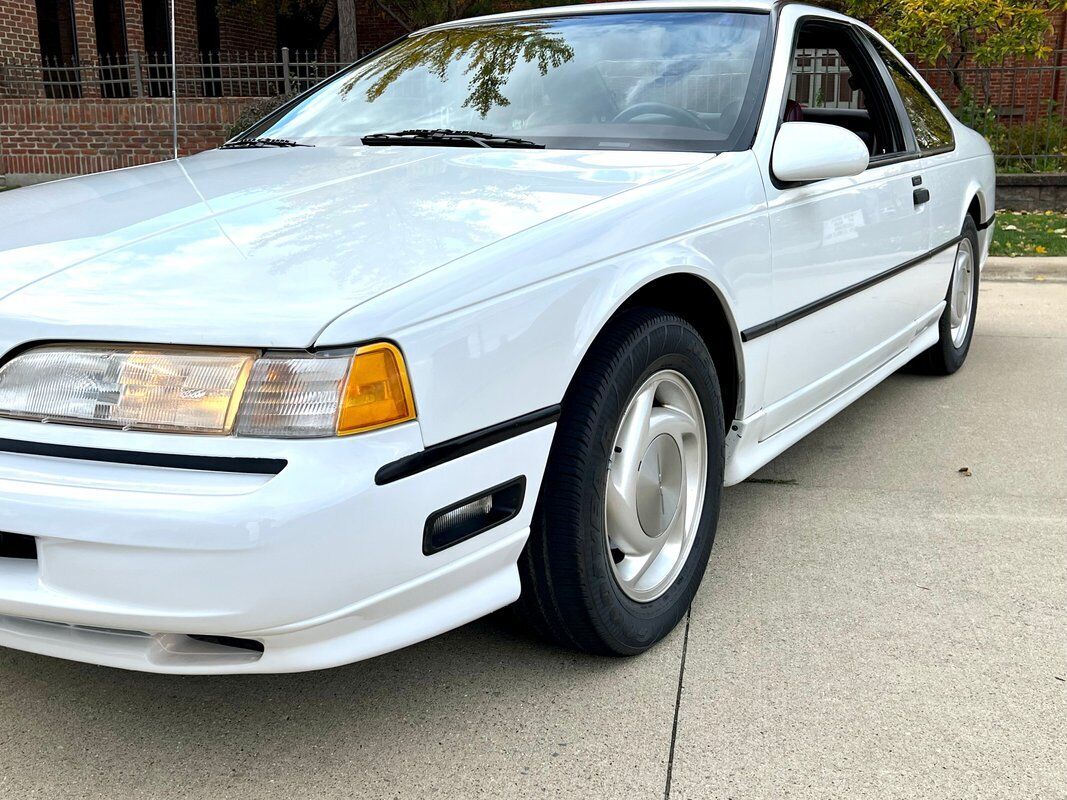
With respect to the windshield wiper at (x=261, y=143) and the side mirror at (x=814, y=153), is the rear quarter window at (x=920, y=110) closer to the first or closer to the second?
the side mirror at (x=814, y=153)

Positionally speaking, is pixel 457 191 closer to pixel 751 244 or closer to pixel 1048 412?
pixel 751 244

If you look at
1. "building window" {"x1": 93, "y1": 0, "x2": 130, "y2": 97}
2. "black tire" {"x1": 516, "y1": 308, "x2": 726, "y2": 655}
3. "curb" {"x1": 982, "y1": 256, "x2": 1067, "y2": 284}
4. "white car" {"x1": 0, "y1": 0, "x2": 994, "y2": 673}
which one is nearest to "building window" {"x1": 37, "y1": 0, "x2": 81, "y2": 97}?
"building window" {"x1": 93, "y1": 0, "x2": 130, "y2": 97}

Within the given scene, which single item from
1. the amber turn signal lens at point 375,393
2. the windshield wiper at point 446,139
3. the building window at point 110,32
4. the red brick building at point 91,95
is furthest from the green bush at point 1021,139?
the building window at point 110,32

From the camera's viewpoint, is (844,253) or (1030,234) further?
(1030,234)

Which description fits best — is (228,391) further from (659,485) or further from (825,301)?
(825,301)

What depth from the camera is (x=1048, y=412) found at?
419 cm

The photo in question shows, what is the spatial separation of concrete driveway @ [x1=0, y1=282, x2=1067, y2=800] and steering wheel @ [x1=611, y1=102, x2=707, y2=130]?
3.84 ft

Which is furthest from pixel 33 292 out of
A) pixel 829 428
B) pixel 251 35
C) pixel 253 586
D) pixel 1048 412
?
pixel 251 35

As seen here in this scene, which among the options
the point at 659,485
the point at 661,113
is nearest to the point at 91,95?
the point at 661,113

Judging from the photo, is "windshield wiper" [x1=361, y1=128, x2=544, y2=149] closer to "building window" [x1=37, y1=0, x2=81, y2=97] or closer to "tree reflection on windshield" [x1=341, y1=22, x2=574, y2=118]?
"tree reflection on windshield" [x1=341, y1=22, x2=574, y2=118]

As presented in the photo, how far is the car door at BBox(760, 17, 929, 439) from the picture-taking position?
2744 millimetres

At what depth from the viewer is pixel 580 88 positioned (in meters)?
2.93

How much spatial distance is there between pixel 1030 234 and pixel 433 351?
8220 mm

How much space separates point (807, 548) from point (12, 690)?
2.00 meters
